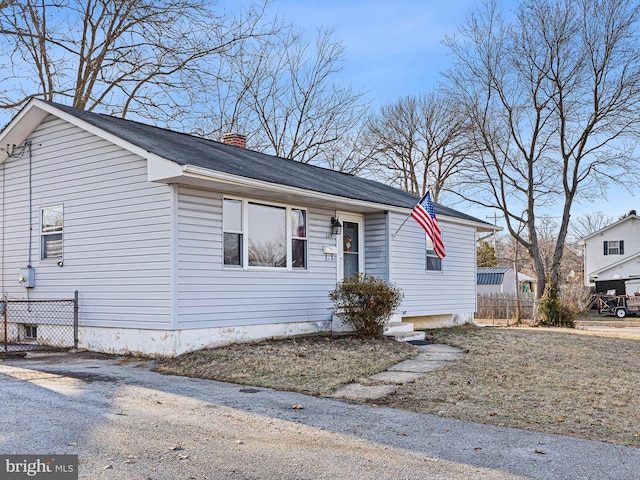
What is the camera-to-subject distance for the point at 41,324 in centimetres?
1134

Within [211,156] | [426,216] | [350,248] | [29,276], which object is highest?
[211,156]

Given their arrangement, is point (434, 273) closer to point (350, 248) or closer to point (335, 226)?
point (350, 248)

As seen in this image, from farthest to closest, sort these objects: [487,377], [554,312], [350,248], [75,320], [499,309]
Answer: [499,309]
[554,312]
[350,248]
[75,320]
[487,377]

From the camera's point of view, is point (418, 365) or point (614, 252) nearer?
point (418, 365)

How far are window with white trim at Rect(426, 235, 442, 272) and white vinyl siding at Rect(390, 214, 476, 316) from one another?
136 mm

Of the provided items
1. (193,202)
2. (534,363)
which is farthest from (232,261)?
(534,363)

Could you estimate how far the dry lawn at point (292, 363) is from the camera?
774cm

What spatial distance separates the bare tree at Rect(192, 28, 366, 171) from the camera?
26.8m

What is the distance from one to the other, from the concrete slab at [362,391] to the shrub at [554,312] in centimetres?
1390

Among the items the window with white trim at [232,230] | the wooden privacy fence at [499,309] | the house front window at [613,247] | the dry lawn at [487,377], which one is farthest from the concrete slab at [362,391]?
the house front window at [613,247]

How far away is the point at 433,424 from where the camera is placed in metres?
5.65

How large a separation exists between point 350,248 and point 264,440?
8508 millimetres

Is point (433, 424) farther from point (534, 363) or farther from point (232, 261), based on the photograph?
point (232, 261)

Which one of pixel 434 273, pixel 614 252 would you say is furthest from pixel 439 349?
pixel 614 252
